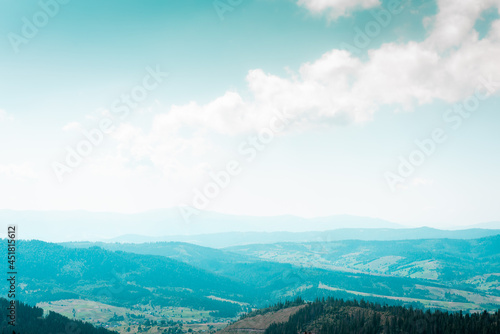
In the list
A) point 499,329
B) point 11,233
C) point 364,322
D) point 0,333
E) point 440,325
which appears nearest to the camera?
point 11,233

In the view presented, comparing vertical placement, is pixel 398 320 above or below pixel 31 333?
above

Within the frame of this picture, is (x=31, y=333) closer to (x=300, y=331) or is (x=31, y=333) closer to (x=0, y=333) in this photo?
(x=0, y=333)

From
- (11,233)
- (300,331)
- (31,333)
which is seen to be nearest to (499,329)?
(300,331)

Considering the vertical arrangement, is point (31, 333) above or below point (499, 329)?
below

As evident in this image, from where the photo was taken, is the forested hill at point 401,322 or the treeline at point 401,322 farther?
the forested hill at point 401,322

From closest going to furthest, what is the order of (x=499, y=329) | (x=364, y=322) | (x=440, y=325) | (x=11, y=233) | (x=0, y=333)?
(x=11, y=233) < (x=499, y=329) < (x=440, y=325) < (x=364, y=322) < (x=0, y=333)

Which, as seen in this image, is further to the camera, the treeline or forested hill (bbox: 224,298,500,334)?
forested hill (bbox: 224,298,500,334)

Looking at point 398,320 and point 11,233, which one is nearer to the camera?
point 11,233

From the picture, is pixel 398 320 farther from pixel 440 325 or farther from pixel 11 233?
pixel 11 233

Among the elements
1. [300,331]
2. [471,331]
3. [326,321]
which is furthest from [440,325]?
[300,331]

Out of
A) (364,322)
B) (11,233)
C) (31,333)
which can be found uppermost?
(11,233)
